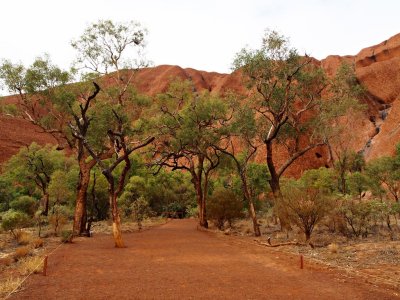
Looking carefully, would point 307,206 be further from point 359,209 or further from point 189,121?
point 189,121

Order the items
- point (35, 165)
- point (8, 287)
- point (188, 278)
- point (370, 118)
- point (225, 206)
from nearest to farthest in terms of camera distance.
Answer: point (8, 287) → point (188, 278) → point (225, 206) → point (35, 165) → point (370, 118)

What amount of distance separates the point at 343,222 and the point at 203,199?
1215 centimetres

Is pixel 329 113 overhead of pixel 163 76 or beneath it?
beneath

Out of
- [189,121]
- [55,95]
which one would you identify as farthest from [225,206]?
[55,95]

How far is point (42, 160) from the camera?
44.6 metres

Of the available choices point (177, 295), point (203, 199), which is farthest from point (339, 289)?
point (203, 199)

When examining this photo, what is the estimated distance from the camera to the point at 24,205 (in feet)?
124

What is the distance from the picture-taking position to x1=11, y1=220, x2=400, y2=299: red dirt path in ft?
28.3

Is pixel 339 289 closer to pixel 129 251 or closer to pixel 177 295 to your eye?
pixel 177 295

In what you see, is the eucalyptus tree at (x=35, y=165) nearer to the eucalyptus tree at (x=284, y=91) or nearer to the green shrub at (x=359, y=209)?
the eucalyptus tree at (x=284, y=91)

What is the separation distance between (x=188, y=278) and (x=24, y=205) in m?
32.6

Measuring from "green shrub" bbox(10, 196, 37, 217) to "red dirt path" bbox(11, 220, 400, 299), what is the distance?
24.9 m

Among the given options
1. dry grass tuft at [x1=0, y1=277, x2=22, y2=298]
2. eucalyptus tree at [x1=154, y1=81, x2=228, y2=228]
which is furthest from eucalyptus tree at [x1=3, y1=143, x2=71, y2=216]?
dry grass tuft at [x1=0, y1=277, x2=22, y2=298]

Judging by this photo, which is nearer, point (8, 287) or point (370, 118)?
point (8, 287)
